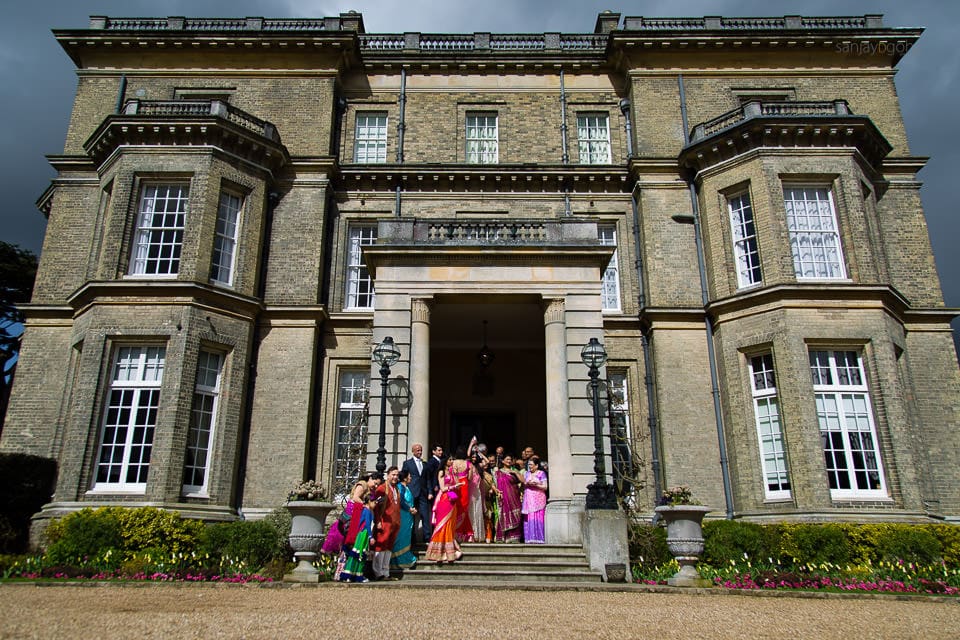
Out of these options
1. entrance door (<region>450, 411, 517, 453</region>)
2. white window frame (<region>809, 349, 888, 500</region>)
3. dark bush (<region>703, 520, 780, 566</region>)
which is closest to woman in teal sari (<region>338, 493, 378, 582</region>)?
dark bush (<region>703, 520, 780, 566</region>)

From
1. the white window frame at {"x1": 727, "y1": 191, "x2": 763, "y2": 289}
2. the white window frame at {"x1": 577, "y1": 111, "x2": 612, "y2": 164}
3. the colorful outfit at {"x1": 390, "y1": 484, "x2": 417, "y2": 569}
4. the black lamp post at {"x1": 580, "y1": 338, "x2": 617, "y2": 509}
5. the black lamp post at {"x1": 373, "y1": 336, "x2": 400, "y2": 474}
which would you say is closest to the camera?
the colorful outfit at {"x1": 390, "y1": 484, "x2": 417, "y2": 569}

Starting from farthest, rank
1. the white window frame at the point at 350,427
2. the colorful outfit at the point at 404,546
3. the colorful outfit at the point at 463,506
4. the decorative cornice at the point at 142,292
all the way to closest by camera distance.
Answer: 1. the white window frame at the point at 350,427
2. the decorative cornice at the point at 142,292
3. the colorful outfit at the point at 463,506
4. the colorful outfit at the point at 404,546

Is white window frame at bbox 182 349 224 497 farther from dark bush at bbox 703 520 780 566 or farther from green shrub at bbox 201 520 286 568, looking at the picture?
dark bush at bbox 703 520 780 566

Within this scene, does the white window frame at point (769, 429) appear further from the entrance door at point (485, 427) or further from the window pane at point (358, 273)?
the window pane at point (358, 273)

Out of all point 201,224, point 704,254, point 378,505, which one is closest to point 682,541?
point 378,505

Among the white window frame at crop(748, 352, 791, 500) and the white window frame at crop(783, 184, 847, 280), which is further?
the white window frame at crop(783, 184, 847, 280)

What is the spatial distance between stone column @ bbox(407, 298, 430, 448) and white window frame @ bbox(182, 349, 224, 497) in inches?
241

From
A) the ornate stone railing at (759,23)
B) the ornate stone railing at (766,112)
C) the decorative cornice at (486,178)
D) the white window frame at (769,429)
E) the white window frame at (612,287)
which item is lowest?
the white window frame at (769,429)

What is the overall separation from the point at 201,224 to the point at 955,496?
2166 centimetres

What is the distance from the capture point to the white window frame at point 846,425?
1609 centimetres

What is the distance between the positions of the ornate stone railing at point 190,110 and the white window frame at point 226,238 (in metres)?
2.21

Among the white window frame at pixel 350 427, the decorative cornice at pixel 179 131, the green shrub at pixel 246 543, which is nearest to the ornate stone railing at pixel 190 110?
the decorative cornice at pixel 179 131

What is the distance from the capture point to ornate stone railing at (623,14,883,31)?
2205cm

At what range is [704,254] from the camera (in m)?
19.7
